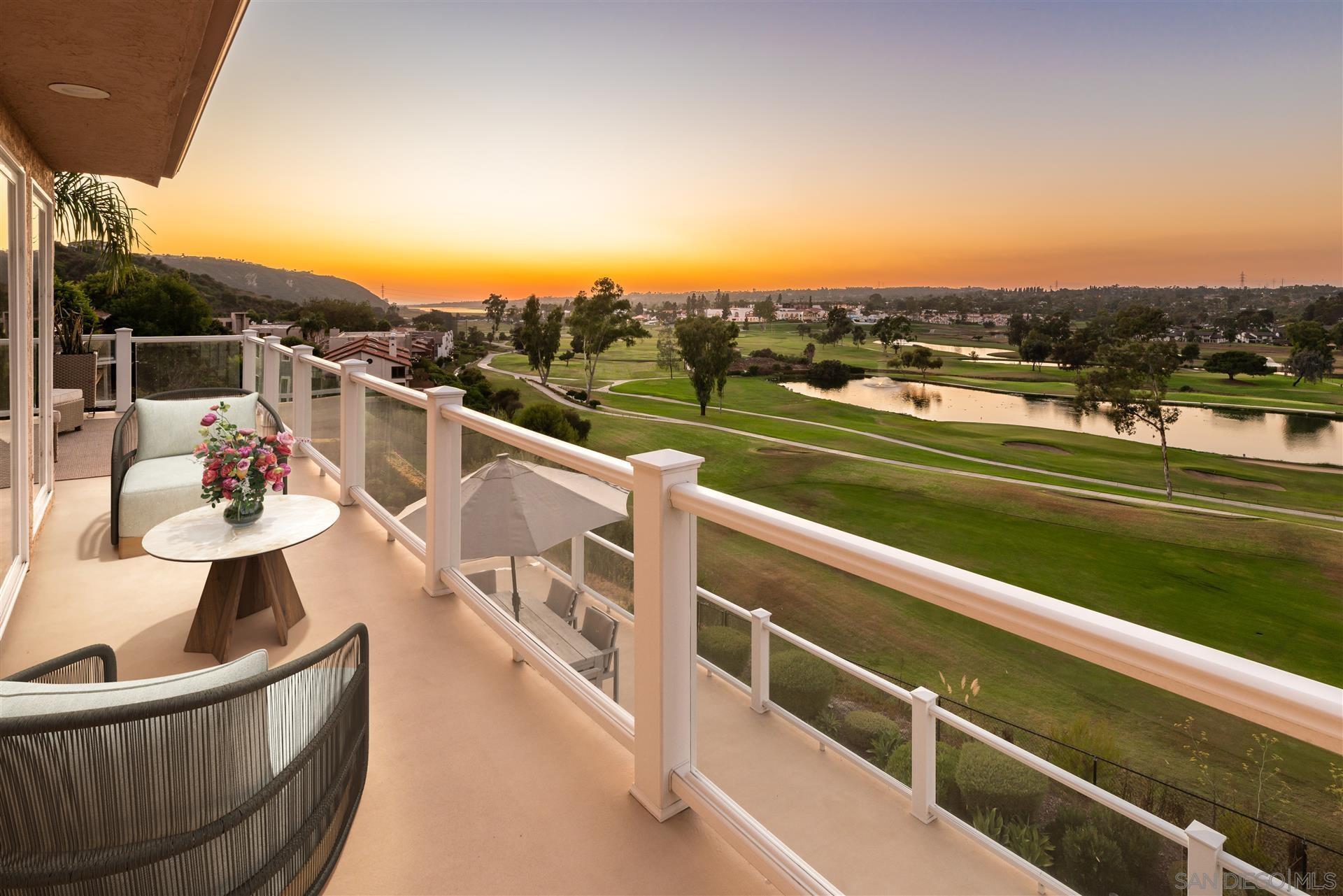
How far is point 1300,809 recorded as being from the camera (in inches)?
1036

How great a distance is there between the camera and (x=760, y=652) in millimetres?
3381

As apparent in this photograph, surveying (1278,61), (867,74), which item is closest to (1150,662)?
(867,74)

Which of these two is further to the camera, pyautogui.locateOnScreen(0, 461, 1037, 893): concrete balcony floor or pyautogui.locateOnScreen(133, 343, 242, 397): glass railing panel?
pyautogui.locateOnScreen(133, 343, 242, 397): glass railing panel

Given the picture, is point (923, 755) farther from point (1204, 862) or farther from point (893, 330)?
point (893, 330)

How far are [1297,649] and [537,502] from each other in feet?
151

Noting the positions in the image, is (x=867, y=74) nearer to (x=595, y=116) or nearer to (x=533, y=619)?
(x=595, y=116)

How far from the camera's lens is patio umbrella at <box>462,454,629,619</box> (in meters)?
4.01

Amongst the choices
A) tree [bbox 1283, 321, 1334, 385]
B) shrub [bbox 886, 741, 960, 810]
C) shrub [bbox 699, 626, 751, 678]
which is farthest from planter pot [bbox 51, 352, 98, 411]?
tree [bbox 1283, 321, 1334, 385]

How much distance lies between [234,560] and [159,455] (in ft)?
8.28

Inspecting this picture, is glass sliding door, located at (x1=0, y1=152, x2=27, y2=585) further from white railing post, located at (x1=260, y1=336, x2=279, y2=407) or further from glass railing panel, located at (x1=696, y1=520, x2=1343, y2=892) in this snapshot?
glass railing panel, located at (x1=696, y1=520, x2=1343, y2=892)

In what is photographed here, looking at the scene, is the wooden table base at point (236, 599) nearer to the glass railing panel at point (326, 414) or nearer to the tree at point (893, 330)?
the glass railing panel at point (326, 414)

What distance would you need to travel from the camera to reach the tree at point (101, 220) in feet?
26.0

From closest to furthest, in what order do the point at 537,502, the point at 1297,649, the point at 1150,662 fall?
the point at 1150,662 → the point at 537,502 → the point at 1297,649

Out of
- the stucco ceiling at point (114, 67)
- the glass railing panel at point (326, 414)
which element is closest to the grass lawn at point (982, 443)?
the glass railing panel at point (326, 414)
